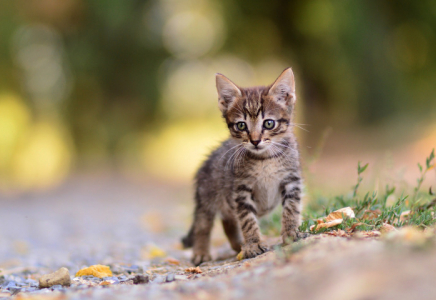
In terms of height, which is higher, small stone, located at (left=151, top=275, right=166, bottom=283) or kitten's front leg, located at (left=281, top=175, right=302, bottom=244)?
kitten's front leg, located at (left=281, top=175, right=302, bottom=244)

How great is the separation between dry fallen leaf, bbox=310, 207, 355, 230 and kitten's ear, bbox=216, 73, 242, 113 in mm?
1218

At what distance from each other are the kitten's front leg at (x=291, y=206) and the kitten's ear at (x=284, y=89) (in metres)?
0.64

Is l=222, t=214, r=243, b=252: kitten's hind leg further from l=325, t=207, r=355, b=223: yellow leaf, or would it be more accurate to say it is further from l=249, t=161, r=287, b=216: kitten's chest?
l=325, t=207, r=355, b=223: yellow leaf

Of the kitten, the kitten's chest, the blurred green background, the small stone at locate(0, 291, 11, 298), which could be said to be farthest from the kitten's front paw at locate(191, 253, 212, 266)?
the blurred green background

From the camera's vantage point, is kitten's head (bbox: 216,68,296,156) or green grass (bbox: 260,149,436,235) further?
kitten's head (bbox: 216,68,296,156)

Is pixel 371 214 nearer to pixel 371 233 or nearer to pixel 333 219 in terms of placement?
pixel 333 219

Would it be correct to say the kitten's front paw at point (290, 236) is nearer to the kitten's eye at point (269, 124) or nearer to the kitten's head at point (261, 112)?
the kitten's head at point (261, 112)

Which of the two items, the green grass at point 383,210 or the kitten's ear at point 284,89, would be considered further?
the kitten's ear at point 284,89

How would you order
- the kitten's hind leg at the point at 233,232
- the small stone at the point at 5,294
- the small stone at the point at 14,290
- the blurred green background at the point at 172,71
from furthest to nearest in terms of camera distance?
the blurred green background at the point at 172,71 < the kitten's hind leg at the point at 233,232 < the small stone at the point at 14,290 < the small stone at the point at 5,294

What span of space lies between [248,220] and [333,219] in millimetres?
649

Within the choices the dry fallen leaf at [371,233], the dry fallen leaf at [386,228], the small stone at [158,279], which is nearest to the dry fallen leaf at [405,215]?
the dry fallen leaf at [386,228]

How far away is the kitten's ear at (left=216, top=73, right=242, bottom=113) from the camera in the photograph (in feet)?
12.6

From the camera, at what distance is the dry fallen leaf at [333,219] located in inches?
125

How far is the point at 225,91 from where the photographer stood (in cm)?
392
